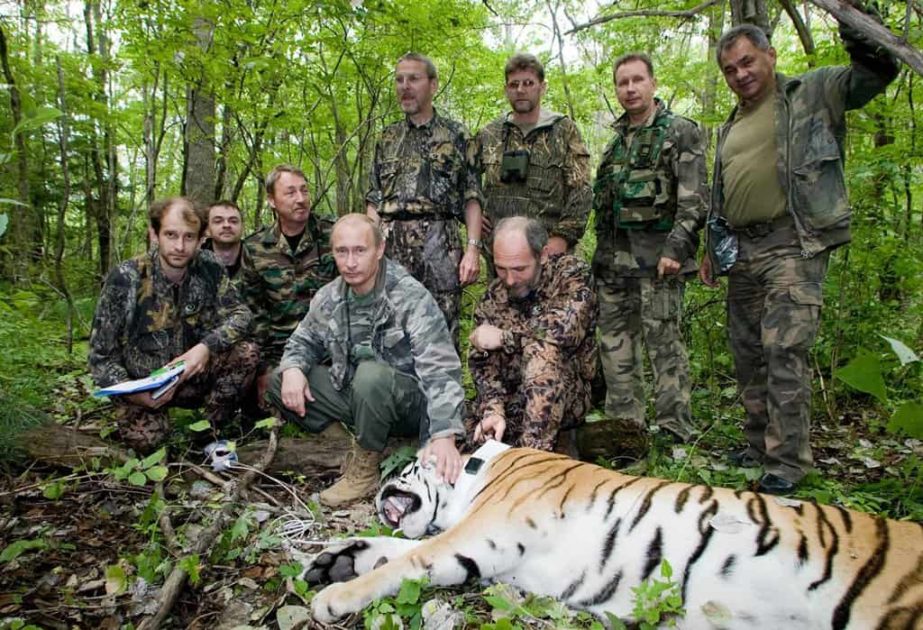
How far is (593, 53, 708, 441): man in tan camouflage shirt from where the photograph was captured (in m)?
3.87

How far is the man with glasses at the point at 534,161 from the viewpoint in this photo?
14.1 feet

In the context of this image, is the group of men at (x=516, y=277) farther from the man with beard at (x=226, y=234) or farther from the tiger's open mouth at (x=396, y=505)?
the tiger's open mouth at (x=396, y=505)

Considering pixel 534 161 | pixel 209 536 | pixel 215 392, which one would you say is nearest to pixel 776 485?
pixel 534 161

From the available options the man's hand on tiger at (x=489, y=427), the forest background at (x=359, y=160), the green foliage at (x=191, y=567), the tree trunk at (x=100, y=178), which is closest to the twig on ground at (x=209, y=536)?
the green foliage at (x=191, y=567)

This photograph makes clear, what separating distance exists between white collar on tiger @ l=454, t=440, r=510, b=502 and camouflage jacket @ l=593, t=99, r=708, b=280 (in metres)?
1.75

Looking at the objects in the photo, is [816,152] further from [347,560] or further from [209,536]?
[209,536]

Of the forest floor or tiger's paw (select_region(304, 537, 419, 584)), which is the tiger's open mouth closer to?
the forest floor

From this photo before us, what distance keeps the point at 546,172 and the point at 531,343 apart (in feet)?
5.53

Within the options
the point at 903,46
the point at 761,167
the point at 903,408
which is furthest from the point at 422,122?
the point at 903,408

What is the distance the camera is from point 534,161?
4.46 m

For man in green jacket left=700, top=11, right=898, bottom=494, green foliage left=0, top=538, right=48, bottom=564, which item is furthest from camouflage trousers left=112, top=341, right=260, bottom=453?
man in green jacket left=700, top=11, right=898, bottom=494

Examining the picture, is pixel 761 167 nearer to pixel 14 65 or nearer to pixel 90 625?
pixel 90 625

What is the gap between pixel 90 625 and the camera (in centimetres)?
224

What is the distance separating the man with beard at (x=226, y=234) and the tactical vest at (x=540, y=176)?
6.72 ft
